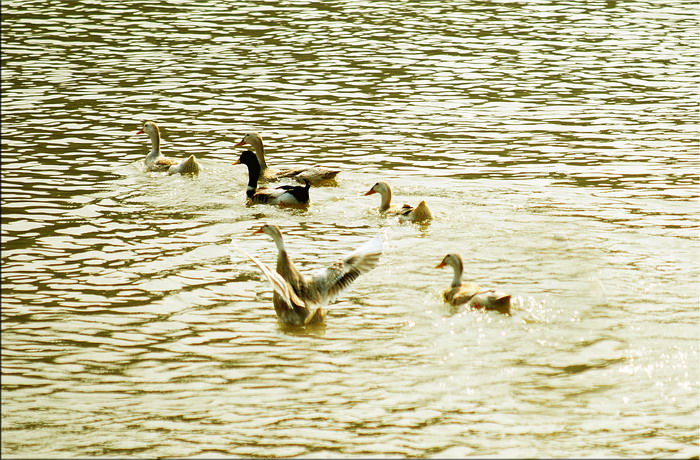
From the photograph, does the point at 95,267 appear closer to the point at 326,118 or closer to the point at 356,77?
the point at 326,118

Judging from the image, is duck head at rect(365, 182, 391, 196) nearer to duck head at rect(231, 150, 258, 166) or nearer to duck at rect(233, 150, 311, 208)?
duck at rect(233, 150, 311, 208)

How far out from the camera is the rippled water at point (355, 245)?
1012cm

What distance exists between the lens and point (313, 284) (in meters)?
12.9

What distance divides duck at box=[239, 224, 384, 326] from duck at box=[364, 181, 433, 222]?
8.79 ft

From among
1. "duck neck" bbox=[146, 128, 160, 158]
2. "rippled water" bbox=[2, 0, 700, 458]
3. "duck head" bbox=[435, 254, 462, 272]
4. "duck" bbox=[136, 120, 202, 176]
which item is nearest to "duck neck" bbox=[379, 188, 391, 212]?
"rippled water" bbox=[2, 0, 700, 458]

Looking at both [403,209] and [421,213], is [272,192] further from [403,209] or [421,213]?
[421,213]

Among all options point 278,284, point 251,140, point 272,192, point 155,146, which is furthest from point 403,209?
point 155,146

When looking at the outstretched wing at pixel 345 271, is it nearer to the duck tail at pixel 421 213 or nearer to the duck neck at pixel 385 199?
the duck tail at pixel 421 213

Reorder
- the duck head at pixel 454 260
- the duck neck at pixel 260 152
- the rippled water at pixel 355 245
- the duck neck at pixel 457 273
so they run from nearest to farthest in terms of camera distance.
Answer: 1. the rippled water at pixel 355 245
2. the duck neck at pixel 457 273
3. the duck head at pixel 454 260
4. the duck neck at pixel 260 152

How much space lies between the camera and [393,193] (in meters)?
18.0

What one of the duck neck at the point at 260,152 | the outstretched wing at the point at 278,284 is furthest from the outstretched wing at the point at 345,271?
the duck neck at the point at 260,152

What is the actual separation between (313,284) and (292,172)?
20.3 ft

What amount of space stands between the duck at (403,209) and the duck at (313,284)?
8.79ft

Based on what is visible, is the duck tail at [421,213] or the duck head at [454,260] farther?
the duck tail at [421,213]
